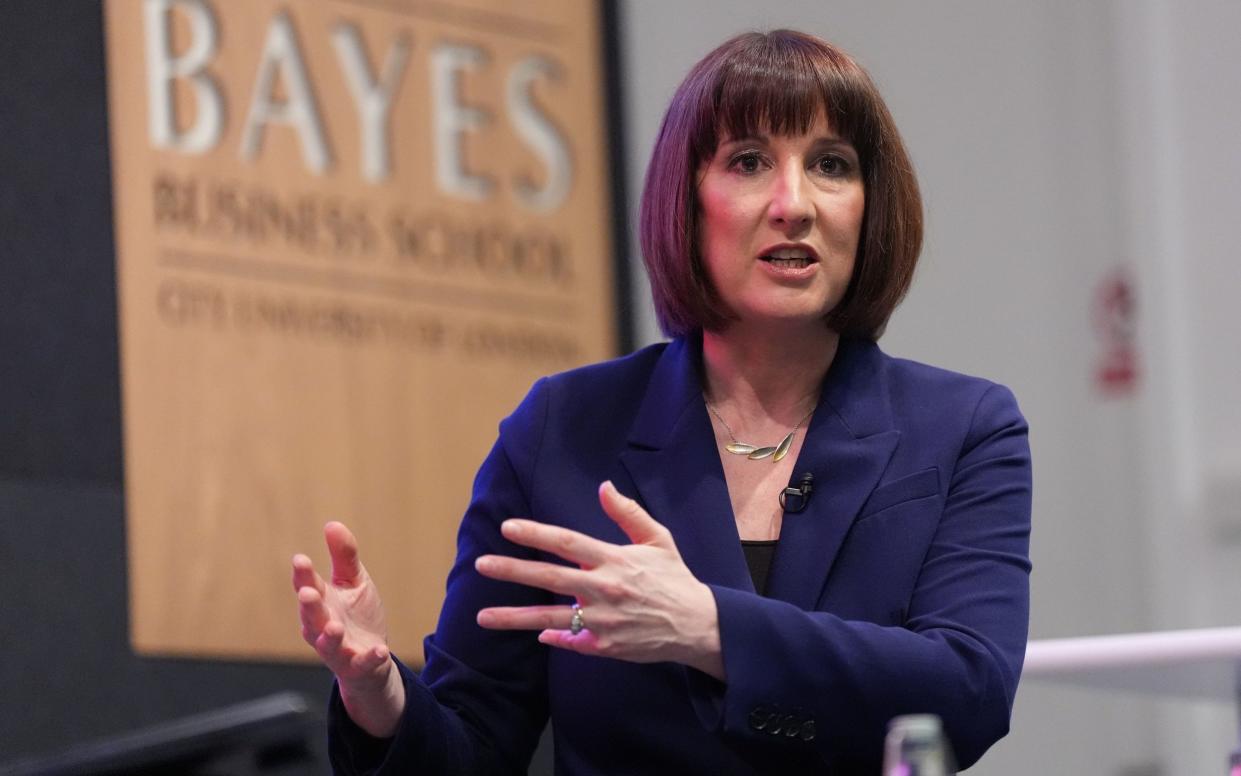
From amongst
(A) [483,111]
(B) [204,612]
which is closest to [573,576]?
(B) [204,612]

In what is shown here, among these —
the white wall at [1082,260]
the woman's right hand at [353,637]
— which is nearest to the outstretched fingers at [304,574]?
the woman's right hand at [353,637]

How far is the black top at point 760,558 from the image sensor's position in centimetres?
196

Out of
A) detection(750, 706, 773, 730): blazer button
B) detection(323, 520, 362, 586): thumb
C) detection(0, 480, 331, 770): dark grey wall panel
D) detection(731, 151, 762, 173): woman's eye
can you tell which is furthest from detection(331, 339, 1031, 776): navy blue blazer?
detection(0, 480, 331, 770): dark grey wall panel

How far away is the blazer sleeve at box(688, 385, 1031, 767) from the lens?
176cm

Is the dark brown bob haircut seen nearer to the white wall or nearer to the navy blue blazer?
the navy blue blazer

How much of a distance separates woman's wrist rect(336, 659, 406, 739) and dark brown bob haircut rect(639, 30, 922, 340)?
0.50m

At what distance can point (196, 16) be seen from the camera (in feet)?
15.6

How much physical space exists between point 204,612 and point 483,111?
1.54m

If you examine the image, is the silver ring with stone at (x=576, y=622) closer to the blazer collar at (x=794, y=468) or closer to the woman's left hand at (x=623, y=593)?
the woman's left hand at (x=623, y=593)

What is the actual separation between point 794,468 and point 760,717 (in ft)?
1.06

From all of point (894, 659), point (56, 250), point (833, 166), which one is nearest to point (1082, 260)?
point (56, 250)

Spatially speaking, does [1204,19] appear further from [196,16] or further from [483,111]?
[196,16]

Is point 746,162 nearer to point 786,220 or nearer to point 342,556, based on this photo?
point 786,220

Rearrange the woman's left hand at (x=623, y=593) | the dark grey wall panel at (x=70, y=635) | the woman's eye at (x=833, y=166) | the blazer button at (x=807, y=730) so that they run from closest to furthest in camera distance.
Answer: the woman's left hand at (x=623, y=593)
the blazer button at (x=807, y=730)
the woman's eye at (x=833, y=166)
the dark grey wall panel at (x=70, y=635)
